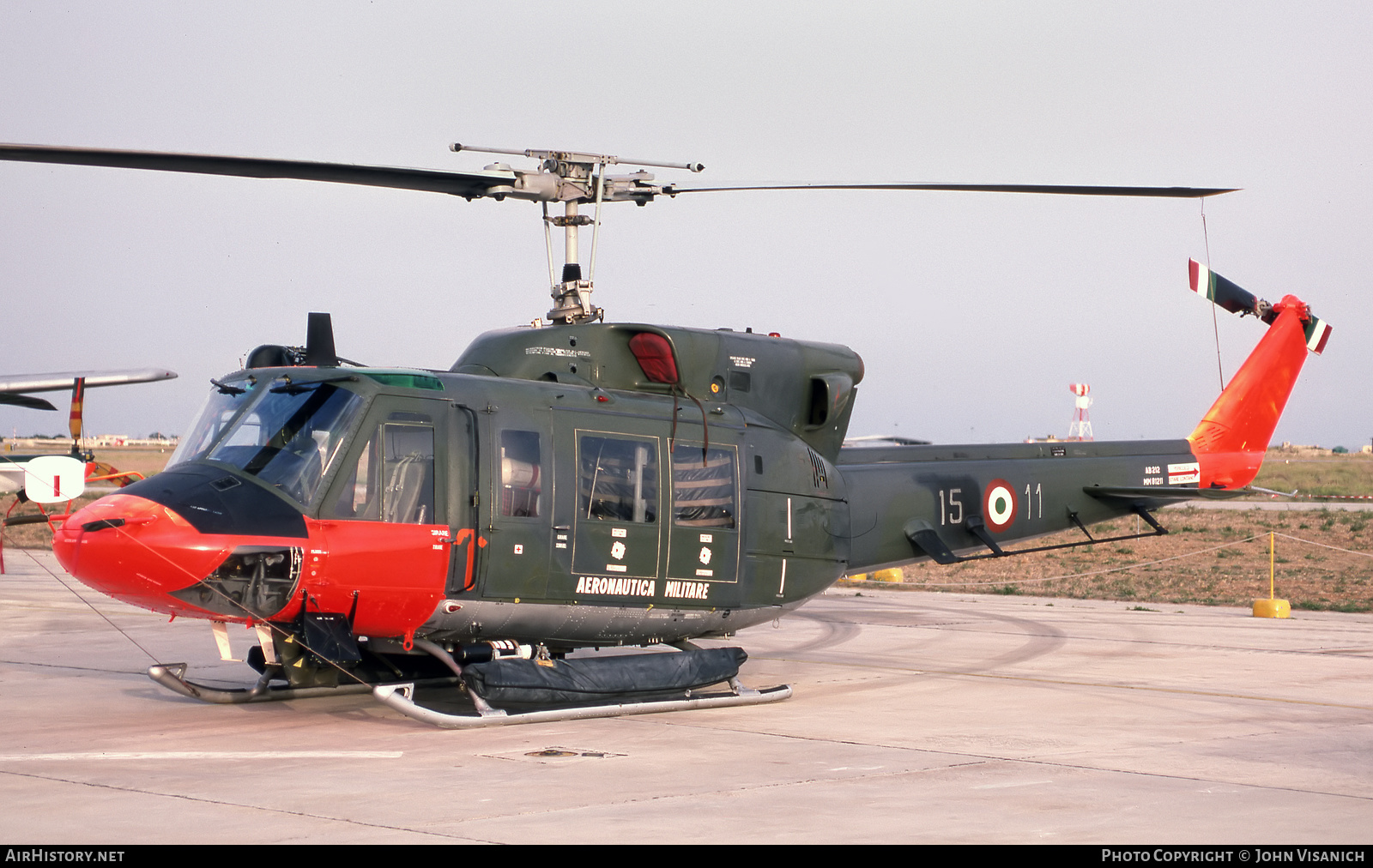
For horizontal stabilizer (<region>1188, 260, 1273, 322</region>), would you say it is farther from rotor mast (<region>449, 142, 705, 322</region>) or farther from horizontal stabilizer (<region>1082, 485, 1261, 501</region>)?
rotor mast (<region>449, 142, 705, 322</region>)

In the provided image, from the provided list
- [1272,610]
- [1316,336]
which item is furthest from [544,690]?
[1272,610]

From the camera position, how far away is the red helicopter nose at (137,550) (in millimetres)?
8727

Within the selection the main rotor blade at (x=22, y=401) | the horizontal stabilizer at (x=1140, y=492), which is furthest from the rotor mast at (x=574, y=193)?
the main rotor blade at (x=22, y=401)

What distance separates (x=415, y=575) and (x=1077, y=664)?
7.56 meters

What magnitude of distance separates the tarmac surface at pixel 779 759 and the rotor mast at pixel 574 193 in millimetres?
3548

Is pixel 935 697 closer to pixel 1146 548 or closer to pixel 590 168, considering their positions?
pixel 590 168

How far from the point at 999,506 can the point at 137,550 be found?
8.70 meters

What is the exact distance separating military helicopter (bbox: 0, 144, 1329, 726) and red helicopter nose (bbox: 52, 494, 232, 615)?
17 millimetres

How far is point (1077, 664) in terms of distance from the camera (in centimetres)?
1398

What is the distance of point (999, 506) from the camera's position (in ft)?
46.1

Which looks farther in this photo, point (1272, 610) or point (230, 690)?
point (1272, 610)

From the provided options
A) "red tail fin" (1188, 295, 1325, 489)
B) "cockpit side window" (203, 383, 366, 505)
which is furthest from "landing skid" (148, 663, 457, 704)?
"red tail fin" (1188, 295, 1325, 489)

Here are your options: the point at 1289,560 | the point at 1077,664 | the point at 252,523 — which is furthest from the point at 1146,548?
Answer: the point at 252,523

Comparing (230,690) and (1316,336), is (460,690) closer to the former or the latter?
(230,690)
